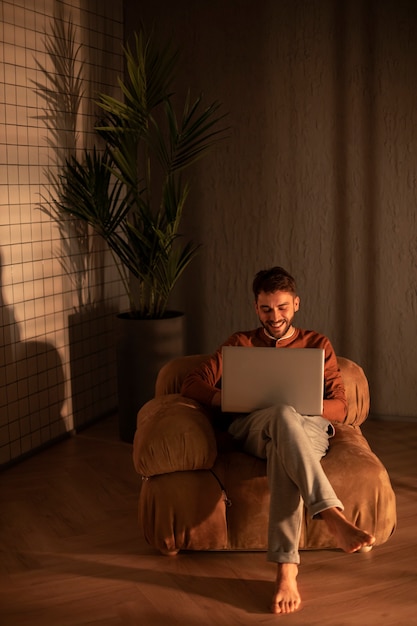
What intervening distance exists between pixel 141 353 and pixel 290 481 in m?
1.85

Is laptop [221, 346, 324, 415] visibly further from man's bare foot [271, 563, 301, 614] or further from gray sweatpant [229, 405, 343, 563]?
man's bare foot [271, 563, 301, 614]

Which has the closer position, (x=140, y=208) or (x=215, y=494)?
(x=215, y=494)

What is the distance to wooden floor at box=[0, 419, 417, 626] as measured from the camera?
3029 millimetres

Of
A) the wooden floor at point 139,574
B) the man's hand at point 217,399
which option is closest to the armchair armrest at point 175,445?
the man's hand at point 217,399

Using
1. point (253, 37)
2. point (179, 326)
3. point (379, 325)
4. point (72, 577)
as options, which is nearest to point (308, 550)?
point (72, 577)

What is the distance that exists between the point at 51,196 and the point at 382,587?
280cm

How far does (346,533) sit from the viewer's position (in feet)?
9.91

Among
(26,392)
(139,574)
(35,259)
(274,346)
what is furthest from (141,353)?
(139,574)

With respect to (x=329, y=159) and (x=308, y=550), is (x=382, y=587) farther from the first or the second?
(x=329, y=159)

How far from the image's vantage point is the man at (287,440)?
3.08 m

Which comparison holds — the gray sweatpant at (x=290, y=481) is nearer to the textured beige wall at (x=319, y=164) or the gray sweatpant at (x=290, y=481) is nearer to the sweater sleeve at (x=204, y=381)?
the sweater sleeve at (x=204, y=381)

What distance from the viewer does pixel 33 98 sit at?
4.67 m

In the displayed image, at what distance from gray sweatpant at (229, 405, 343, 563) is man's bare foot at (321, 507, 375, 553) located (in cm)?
3

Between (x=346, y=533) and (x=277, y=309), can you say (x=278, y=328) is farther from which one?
(x=346, y=533)
